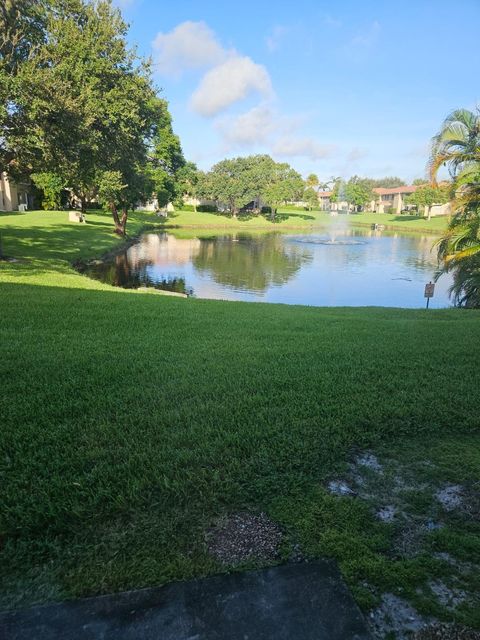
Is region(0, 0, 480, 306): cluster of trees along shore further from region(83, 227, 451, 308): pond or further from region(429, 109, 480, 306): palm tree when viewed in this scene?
region(83, 227, 451, 308): pond

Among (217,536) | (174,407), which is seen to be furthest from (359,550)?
(174,407)

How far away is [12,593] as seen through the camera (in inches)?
69.9

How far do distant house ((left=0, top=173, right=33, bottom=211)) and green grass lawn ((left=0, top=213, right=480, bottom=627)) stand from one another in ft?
132

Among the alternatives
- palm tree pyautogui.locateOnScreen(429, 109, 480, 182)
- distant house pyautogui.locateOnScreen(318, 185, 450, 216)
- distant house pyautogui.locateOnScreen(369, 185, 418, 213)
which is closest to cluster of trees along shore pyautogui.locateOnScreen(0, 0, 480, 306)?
palm tree pyautogui.locateOnScreen(429, 109, 480, 182)

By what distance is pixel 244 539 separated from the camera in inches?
81.9

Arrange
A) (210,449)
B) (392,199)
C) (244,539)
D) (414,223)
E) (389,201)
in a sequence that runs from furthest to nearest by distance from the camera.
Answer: (389,201)
(392,199)
(414,223)
(210,449)
(244,539)

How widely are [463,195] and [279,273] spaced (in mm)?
9952

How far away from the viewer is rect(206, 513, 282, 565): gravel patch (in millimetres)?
1974

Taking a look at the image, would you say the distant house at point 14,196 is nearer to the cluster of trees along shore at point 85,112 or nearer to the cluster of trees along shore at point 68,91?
the cluster of trees along shore at point 68,91

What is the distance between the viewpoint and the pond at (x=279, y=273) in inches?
647

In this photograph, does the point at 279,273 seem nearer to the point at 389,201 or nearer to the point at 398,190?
the point at 398,190

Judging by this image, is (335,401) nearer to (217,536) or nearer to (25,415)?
(217,536)

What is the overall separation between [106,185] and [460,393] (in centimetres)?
1922

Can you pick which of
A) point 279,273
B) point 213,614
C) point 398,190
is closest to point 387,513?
point 213,614
